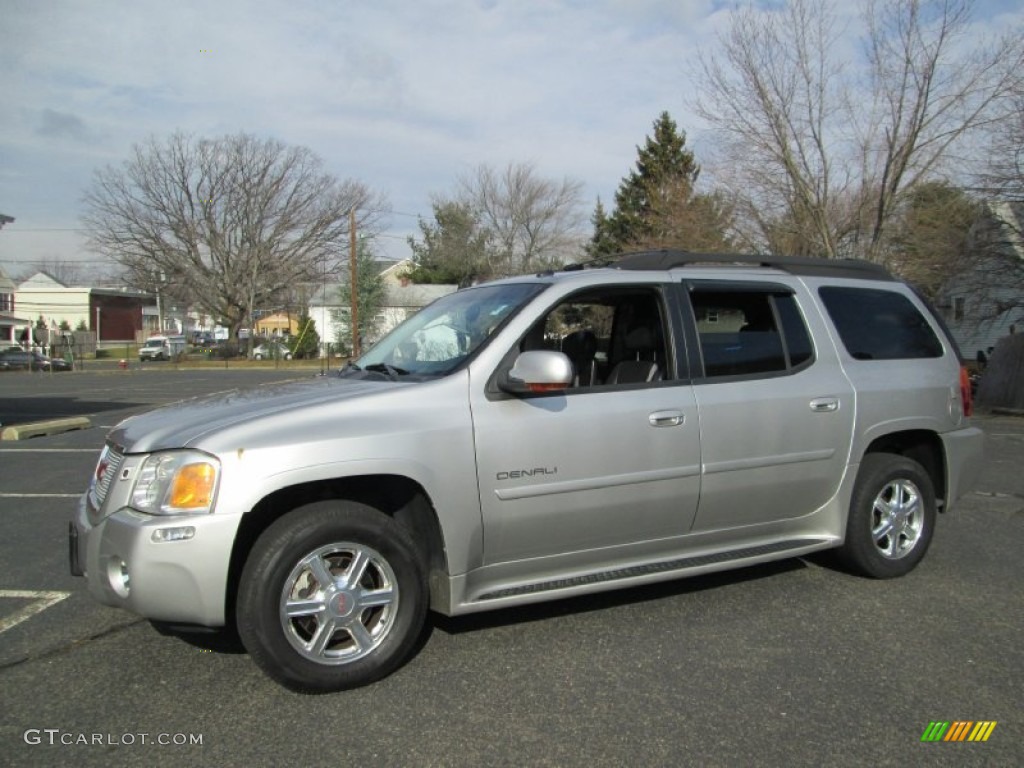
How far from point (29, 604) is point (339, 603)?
7.45 ft

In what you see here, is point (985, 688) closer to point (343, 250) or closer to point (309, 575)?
point (309, 575)

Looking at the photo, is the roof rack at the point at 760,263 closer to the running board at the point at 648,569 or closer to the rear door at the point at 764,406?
the rear door at the point at 764,406

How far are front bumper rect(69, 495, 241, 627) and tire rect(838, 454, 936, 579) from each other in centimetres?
342

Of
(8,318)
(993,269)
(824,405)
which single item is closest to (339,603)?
(824,405)

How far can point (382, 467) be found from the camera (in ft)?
10.9

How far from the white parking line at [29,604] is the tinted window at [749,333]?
150 inches

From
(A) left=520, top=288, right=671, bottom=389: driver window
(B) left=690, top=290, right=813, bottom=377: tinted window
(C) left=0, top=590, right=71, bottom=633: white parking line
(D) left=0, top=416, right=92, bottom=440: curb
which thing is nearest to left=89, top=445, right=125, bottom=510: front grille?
(C) left=0, top=590, right=71, bottom=633: white parking line

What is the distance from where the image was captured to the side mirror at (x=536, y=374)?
A: 350 centimetres

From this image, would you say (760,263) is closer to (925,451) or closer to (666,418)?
(666,418)

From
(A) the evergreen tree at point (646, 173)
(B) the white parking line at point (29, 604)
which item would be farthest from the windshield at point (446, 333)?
(A) the evergreen tree at point (646, 173)

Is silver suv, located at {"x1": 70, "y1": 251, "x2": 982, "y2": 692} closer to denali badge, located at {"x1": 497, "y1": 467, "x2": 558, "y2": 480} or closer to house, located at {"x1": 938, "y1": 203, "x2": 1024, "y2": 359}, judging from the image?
denali badge, located at {"x1": 497, "y1": 467, "x2": 558, "y2": 480}

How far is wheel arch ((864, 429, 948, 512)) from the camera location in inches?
194

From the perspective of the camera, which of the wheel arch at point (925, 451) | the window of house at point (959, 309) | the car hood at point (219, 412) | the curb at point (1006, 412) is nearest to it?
the car hood at point (219, 412)

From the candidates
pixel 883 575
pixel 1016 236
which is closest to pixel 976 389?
pixel 1016 236
